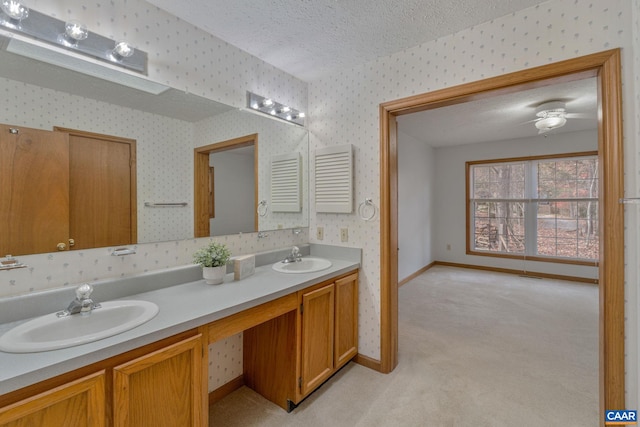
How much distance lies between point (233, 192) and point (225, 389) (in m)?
1.36

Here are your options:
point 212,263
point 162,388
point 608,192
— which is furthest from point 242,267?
point 608,192

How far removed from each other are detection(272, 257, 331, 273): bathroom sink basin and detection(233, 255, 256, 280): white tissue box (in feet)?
0.76

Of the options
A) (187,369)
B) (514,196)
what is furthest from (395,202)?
(514,196)

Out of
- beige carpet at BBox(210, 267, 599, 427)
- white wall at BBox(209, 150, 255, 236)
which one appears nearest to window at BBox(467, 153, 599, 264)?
beige carpet at BBox(210, 267, 599, 427)

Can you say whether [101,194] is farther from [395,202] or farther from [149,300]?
[395,202]

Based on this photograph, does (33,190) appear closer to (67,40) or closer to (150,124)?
(150,124)

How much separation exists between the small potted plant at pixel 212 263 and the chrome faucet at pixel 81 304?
1.74ft

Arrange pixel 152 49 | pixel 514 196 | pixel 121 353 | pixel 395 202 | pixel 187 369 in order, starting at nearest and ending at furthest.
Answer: pixel 121 353
pixel 187 369
pixel 152 49
pixel 395 202
pixel 514 196

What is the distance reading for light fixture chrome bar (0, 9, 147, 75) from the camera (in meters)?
1.23

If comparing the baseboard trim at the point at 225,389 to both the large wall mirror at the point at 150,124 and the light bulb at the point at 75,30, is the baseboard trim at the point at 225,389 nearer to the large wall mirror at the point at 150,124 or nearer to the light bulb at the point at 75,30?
the large wall mirror at the point at 150,124

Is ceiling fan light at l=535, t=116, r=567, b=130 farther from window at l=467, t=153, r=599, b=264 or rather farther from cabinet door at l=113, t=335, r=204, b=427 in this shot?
cabinet door at l=113, t=335, r=204, b=427

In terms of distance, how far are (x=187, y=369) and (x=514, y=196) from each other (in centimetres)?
579

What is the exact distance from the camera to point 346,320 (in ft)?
7.10

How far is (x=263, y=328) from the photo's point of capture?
1914 millimetres
